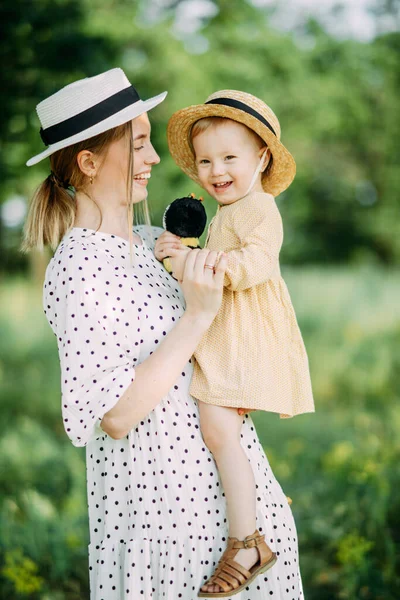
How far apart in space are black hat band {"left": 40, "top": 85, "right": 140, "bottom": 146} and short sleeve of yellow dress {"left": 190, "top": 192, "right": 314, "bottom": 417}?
399 mm

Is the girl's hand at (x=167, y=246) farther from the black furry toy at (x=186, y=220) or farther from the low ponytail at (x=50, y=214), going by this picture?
the low ponytail at (x=50, y=214)

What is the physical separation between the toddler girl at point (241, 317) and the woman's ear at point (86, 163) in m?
0.27

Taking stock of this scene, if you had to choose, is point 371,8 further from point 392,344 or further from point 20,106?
point 20,106

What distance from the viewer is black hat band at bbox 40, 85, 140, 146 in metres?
1.95

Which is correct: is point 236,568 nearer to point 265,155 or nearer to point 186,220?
point 186,220

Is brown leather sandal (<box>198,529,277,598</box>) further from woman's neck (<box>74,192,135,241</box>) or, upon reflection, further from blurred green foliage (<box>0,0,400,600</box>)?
blurred green foliage (<box>0,0,400,600</box>)

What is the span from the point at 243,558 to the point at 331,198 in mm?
11129

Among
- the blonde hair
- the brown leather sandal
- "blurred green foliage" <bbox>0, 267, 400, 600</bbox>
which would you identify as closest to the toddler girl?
the brown leather sandal

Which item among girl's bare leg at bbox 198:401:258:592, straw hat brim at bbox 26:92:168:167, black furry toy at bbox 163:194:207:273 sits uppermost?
straw hat brim at bbox 26:92:168:167

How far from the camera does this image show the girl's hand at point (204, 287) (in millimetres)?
1835

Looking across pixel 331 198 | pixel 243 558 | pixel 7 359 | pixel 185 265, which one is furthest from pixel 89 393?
pixel 331 198

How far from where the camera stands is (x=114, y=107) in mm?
1965

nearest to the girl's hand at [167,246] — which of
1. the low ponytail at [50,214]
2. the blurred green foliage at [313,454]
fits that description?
the low ponytail at [50,214]

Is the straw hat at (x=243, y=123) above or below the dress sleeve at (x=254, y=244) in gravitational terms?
above
